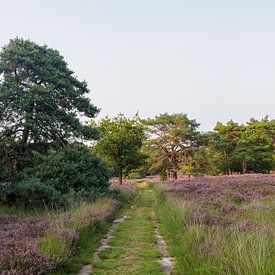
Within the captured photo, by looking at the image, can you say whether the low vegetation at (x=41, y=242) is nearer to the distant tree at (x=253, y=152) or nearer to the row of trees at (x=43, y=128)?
the row of trees at (x=43, y=128)

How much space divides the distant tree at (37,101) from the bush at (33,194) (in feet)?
10.2

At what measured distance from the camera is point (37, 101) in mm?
17250

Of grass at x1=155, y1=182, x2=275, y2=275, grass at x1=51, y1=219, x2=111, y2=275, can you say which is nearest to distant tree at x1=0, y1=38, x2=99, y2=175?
grass at x1=51, y1=219, x2=111, y2=275

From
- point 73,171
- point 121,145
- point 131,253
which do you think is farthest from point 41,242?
point 121,145

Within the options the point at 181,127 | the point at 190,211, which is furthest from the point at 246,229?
the point at 181,127

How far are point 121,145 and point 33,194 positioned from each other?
2559cm

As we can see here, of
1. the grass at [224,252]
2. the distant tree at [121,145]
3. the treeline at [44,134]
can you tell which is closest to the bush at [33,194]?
the treeline at [44,134]

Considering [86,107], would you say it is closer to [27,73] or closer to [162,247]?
[27,73]

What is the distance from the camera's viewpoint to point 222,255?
5605 mm

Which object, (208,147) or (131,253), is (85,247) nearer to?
(131,253)

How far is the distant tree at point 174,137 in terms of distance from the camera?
64.2 meters

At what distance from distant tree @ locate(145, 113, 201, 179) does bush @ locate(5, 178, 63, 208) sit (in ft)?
163

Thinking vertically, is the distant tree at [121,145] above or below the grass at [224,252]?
above

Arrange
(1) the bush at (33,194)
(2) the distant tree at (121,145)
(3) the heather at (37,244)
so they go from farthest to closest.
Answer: (2) the distant tree at (121,145) < (1) the bush at (33,194) < (3) the heather at (37,244)
